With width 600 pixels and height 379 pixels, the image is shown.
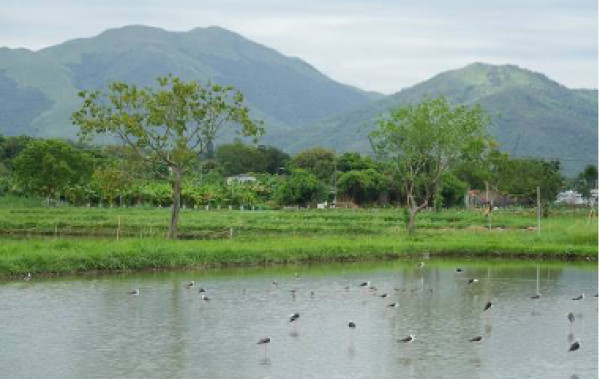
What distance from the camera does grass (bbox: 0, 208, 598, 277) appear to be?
36562 mm

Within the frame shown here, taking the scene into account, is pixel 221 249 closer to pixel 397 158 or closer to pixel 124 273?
pixel 124 273

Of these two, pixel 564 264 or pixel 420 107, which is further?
pixel 420 107

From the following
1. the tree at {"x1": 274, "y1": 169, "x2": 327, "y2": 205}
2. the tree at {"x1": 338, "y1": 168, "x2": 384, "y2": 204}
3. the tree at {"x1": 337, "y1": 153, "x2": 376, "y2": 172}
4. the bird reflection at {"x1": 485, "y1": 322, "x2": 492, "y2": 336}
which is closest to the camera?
the bird reflection at {"x1": 485, "y1": 322, "x2": 492, "y2": 336}

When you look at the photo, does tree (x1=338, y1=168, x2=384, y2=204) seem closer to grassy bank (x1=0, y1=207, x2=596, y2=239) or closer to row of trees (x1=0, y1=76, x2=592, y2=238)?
Result: row of trees (x1=0, y1=76, x2=592, y2=238)

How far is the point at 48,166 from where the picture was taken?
76.3 metres

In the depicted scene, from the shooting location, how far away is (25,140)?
125 meters

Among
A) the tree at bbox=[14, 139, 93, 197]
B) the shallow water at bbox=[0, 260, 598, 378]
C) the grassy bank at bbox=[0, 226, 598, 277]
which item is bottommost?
the shallow water at bbox=[0, 260, 598, 378]

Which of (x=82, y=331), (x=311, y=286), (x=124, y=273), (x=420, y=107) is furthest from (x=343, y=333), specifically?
(x=420, y=107)

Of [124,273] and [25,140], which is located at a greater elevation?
[25,140]

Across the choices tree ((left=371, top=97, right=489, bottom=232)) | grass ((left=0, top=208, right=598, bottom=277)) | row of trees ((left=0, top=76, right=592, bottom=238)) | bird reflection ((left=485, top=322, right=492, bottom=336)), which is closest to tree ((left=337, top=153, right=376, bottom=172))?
row of trees ((left=0, top=76, right=592, bottom=238))

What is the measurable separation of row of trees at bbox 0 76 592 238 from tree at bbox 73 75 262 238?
6 centimetres

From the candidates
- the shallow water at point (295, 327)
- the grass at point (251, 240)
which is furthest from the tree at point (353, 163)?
the shallow water at point (295, 327)

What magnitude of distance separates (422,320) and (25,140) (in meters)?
106

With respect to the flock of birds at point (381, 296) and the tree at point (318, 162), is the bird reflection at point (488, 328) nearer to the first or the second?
the flock of birds at point (381, 296)
